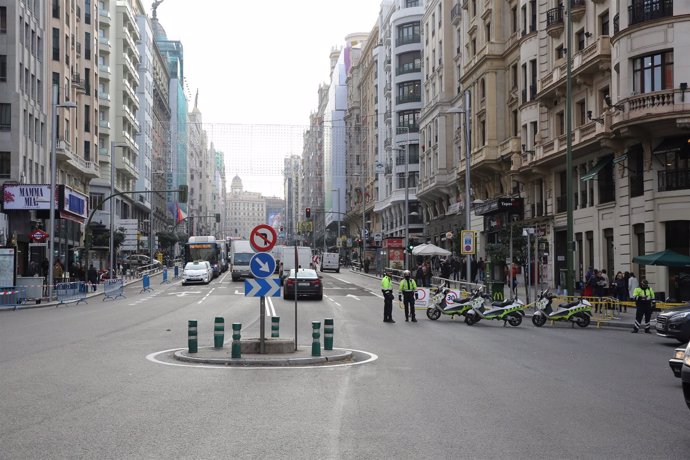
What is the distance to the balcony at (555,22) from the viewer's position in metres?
39.7

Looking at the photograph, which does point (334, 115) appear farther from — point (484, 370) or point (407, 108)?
point (484, 370)

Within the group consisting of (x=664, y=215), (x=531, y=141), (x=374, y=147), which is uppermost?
(x=374, y=147)

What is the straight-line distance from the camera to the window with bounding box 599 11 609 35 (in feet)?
116

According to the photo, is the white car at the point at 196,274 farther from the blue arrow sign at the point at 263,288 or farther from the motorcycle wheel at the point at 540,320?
the blue arrow sign at the point at 263,288

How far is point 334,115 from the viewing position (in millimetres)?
135250

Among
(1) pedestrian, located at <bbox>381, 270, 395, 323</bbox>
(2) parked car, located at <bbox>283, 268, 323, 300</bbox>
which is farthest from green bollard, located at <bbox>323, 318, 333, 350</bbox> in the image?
(2) parked car, located at <bbox>283, 268, 323, 300</bbox>

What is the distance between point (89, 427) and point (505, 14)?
46206 millimetres

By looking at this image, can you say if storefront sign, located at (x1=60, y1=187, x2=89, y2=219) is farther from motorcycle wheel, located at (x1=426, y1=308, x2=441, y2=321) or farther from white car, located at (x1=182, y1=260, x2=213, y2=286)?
motorcycle wheel, located at (x1=426, y1=308, x2=441, y2=321)

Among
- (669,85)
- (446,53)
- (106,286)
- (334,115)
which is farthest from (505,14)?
(334,115)

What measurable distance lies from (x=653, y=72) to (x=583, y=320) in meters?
12.1

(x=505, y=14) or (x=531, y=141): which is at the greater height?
(x=505, y=14)

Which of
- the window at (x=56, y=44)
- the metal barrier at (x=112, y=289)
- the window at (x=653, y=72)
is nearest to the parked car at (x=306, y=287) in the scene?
the metal barrier at (x=112, y=289)

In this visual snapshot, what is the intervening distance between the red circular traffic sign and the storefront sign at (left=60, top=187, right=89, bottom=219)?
31720 millimetres

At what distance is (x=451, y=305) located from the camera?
83.5 feet
